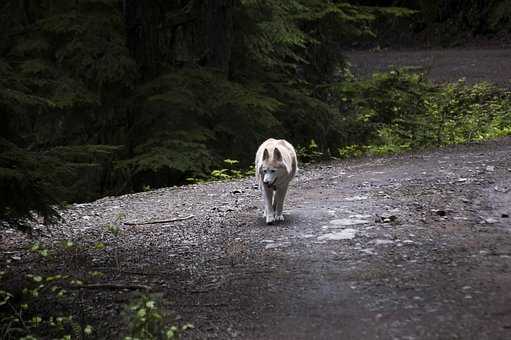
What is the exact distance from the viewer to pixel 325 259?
6.59 metres

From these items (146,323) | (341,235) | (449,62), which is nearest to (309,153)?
(341,235)

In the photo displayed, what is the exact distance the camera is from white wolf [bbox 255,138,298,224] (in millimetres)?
7758

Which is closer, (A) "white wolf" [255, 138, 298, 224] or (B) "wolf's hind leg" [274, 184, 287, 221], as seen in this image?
(A) "white wolf" [255, 138, 298, 224]

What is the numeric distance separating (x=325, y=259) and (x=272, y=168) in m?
1.51

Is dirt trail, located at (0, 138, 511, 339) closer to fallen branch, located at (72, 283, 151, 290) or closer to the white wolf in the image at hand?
fallen branch, located at (72, 283, 151, 290)

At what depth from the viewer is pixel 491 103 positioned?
803 inches

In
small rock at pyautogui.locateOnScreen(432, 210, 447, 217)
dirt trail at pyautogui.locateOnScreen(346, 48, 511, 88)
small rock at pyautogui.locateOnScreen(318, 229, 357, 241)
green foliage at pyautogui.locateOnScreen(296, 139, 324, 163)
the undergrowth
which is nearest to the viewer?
the undergrowth

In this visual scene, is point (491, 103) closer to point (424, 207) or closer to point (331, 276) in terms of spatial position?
point (424, 207)

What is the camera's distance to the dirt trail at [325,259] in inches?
203

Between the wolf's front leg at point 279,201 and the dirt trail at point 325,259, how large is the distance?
0.49ft

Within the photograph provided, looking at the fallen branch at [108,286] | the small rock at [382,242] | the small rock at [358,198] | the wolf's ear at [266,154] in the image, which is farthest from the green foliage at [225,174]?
the fallen branch at [108,286]

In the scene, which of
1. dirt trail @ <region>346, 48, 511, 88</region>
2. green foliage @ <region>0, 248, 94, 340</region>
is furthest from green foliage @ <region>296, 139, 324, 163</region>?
green foliage @ <region>0, 248, 94, 340</region>

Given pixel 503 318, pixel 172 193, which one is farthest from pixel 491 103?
pixel 503 318

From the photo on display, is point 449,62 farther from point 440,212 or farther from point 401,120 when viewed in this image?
point 440,212
